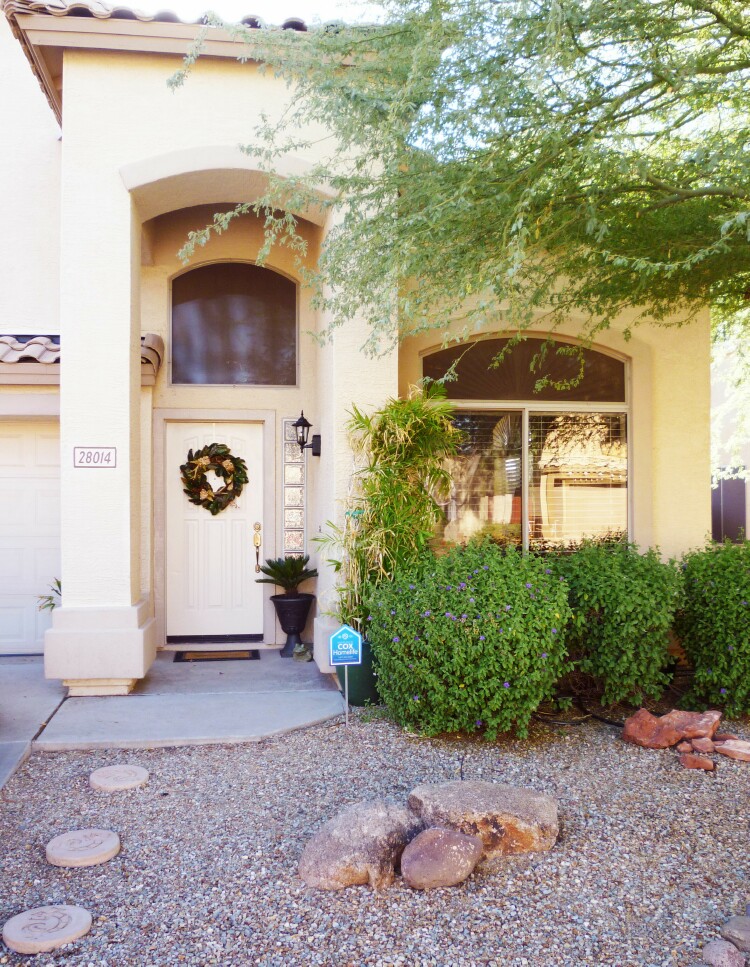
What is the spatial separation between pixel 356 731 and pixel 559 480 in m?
3.35

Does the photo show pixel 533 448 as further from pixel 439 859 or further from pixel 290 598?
pixel 439 859

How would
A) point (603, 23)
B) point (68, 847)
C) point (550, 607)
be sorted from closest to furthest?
1. point (68, 847)
2. point (603, 23)
3. point (550, 607)

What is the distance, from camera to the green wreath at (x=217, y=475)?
7.31 metres

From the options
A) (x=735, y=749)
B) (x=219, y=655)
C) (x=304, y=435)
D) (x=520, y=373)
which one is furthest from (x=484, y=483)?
(x=735, y=749)

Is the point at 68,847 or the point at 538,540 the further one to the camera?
the point at 538,540

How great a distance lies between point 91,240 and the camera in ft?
19.0

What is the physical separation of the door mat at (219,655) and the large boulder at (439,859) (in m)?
4.01

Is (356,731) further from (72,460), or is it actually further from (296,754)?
(72,460)

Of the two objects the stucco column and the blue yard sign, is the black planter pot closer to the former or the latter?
the stucco column

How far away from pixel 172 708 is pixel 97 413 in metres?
2.33

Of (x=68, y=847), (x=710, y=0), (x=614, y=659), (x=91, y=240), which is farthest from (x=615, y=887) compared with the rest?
(x=91, y=240)

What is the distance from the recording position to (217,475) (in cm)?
740

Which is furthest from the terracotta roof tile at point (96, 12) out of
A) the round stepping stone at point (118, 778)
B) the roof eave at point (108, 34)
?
the round stepping stone at point (118, 778)

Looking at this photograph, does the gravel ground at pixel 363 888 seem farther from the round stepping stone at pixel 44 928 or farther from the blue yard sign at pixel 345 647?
the blue yard sign at pixel 345 647
